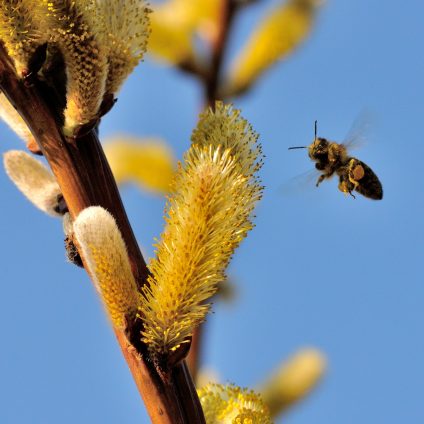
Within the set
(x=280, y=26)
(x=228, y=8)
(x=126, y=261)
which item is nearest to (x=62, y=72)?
(x=126, y=261)

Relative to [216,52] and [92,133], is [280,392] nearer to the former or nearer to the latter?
[216,52]

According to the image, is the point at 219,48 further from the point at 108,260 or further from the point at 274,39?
the point at 108,260

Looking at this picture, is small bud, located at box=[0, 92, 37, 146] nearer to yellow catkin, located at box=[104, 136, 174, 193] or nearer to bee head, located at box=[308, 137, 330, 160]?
bee head, located at box=[308, 137, 330, 160]

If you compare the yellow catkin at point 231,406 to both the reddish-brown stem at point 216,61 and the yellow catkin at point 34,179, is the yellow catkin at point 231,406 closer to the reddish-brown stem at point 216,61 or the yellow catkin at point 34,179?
the yellow catkin at point 34,179

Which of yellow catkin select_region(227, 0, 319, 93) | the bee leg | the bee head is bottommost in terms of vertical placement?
the bee leg

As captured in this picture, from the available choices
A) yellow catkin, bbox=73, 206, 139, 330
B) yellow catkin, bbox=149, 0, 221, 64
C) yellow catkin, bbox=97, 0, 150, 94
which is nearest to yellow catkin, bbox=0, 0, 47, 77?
yellow catkin, bbox=97, 0, 150, 94

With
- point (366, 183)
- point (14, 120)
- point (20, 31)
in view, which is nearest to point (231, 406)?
point (14, 120)
